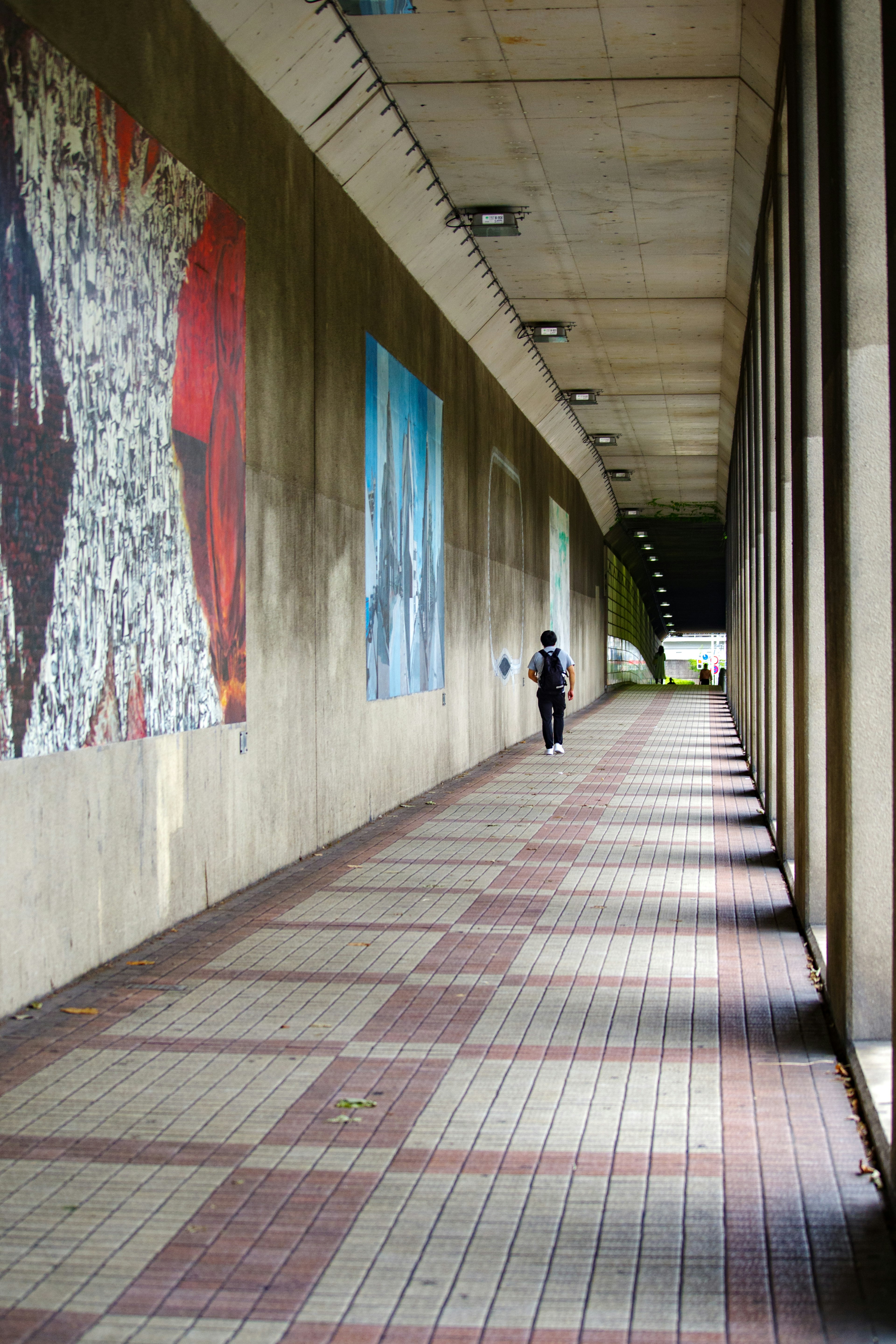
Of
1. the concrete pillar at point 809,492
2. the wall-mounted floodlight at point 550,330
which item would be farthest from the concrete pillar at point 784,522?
the wall-mounted floodlight at point 550,330

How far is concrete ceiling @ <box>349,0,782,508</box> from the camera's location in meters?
9.29

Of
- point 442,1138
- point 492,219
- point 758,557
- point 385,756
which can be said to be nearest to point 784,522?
point 385,756

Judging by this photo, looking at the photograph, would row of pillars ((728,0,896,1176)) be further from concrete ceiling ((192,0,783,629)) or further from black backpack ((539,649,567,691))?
black backpack ((539,649,567,691))

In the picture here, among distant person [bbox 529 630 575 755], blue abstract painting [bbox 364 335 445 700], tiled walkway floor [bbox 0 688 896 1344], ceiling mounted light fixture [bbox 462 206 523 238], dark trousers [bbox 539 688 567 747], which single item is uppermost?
ceiling mounted light fixture [bbox 462 206 523 238]

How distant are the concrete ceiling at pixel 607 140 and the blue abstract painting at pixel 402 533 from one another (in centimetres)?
190

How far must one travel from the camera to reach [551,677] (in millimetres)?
17703

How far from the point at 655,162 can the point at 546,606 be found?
1375 centimetres

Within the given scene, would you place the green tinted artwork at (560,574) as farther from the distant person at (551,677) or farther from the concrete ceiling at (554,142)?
the distant person at (551,677)

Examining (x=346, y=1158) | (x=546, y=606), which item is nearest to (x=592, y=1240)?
(x=346, y=1158)

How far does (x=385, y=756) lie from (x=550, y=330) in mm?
8153

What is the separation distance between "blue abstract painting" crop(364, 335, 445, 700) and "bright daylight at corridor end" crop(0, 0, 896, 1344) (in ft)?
0.29

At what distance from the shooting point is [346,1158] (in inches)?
158

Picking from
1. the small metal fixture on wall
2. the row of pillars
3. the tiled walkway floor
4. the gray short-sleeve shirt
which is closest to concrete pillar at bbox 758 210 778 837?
the small metal fixture on wall

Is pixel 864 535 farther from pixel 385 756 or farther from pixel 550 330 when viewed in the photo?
pixel 550 330
